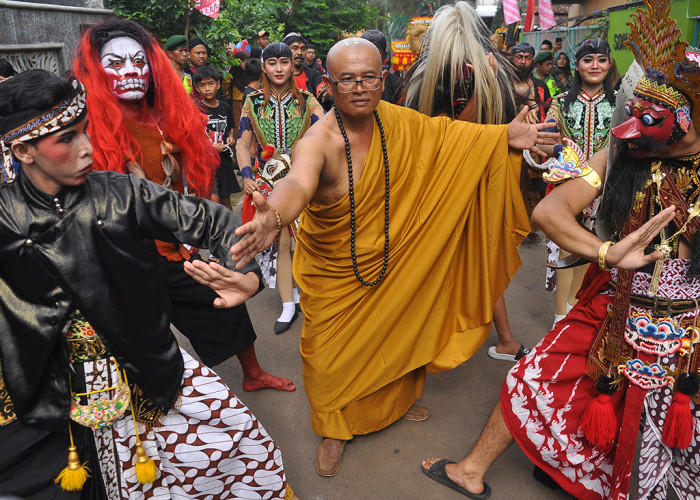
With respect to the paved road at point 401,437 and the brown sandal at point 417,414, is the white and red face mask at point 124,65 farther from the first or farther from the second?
the brown sandal at point 417,414

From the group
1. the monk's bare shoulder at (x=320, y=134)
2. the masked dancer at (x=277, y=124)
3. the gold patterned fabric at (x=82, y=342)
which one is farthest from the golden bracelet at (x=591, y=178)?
the masked dancer at (x=277, y=124)

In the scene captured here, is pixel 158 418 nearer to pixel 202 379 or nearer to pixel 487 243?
pixel 202 379

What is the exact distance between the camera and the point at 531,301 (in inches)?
201

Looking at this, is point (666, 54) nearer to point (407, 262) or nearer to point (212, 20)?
point (407, 262)

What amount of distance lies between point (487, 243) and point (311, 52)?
802 cm

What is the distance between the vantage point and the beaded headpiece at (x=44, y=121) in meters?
1.86

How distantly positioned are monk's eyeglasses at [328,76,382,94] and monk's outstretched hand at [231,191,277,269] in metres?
0.92

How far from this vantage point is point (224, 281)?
1909mm

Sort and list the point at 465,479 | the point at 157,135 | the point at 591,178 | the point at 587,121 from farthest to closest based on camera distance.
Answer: the point at 587,121
the point at 157,135
the point at 465,479
the point at 591,178

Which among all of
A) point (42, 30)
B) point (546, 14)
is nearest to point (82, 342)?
point (42, 30)

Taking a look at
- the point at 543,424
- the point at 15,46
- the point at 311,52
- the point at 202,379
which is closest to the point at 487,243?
the point at 543,424

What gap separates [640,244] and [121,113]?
2628 millimetres

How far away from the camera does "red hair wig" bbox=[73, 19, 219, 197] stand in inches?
124

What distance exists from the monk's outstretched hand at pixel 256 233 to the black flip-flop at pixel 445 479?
1638mm
